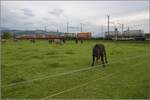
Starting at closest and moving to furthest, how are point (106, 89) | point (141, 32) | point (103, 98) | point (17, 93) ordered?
point (103, 98), point (17, 93), point (106, 89), point (141, 32)

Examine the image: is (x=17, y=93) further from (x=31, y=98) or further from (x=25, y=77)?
(x=25, y=77)

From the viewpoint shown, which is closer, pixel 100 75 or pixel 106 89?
pixel 106 89

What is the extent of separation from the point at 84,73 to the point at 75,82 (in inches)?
75.1

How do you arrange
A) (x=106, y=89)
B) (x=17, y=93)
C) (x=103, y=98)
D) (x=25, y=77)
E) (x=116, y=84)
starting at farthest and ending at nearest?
1. (x=25, y=77)
2. (x=116, y=84)
3. (x=106, y=89)
4. (x=17, y=93)
5. (x=103, y=98)

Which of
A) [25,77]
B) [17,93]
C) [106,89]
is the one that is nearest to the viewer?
[17,93]

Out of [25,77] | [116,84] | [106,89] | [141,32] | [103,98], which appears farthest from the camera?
[141,32]

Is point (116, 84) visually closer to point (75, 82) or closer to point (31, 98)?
point (75, 82)

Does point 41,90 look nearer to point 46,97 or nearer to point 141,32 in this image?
point 46,97

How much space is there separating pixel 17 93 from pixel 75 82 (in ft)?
8.24

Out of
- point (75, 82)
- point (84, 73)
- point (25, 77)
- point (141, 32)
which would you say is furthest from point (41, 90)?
point (141, 32)

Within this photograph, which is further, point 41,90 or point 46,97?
point 41,90

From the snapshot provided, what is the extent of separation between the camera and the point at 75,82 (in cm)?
960

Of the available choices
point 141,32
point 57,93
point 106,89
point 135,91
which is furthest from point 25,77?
point 141,32

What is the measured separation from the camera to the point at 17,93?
26.0ft
